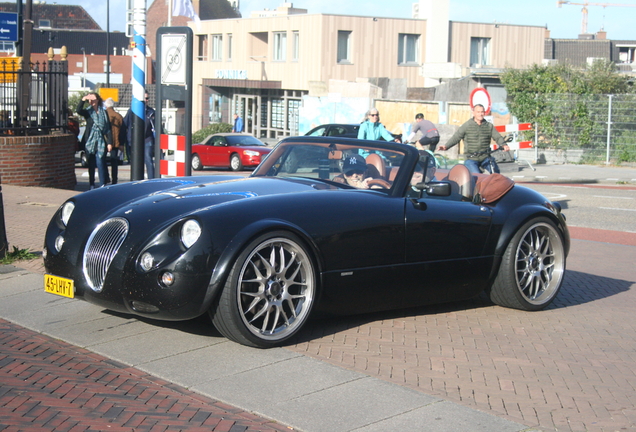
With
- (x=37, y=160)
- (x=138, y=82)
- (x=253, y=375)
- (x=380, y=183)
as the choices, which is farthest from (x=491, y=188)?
(x=37, y=160)

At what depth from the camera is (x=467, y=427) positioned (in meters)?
4.06

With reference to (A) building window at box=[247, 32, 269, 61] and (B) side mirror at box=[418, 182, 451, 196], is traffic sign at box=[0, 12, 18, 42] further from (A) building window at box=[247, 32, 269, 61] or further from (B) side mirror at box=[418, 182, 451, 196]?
(A) building window at box=[247, 32, 269, 61]

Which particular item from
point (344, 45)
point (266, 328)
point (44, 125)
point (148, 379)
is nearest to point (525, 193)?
point (266, 328)

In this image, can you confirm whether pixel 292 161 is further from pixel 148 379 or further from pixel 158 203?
pixel 148 379

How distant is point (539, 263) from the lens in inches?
268

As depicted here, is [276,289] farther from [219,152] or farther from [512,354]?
[219,152]

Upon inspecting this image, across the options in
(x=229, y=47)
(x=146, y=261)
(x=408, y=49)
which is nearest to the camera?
(x=146, y=261)

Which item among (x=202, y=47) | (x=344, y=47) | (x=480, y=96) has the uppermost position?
(x=202, y=47)

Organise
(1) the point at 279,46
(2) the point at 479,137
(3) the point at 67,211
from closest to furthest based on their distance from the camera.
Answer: (3) the point at 67,211, (2) the point at 479,137, (1) the point at 279,46

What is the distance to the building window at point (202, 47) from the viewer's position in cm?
5666

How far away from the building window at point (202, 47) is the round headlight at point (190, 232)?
53.4m

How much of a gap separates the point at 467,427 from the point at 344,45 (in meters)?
43.6

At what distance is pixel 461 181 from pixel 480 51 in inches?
1837

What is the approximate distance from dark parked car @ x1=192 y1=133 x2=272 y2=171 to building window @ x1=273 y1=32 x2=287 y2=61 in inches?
813
